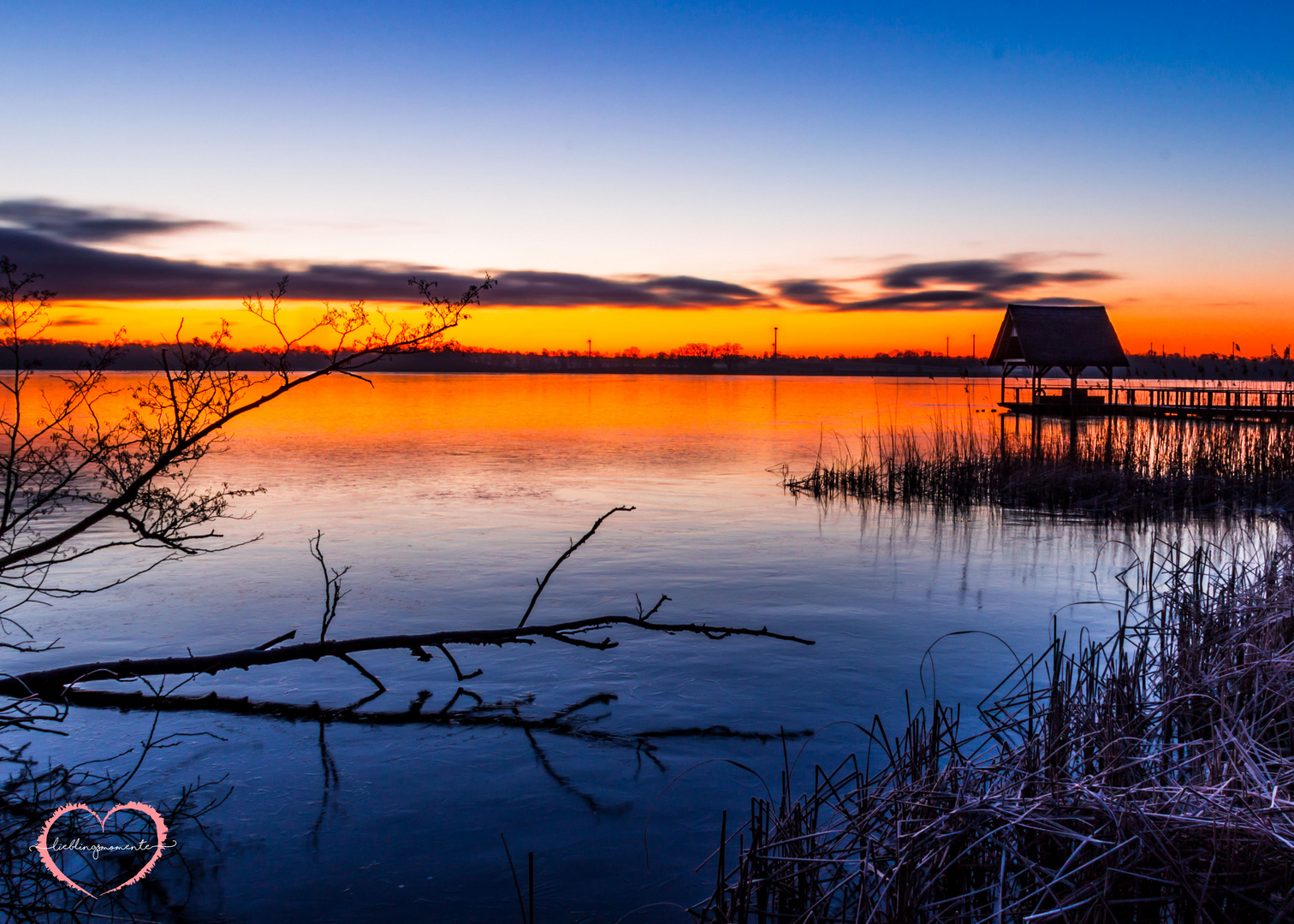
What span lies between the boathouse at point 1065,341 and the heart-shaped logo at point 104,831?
40.8m

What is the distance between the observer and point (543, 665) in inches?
309

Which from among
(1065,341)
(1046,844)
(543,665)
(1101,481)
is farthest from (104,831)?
(1065,341)

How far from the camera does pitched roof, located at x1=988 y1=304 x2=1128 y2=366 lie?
4144 centimetres

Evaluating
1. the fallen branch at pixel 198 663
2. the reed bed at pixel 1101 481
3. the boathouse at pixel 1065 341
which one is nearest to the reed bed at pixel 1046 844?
the fallen branch at pixel 198 663

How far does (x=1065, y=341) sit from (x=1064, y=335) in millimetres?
408

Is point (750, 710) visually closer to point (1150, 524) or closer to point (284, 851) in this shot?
point (284, 851)

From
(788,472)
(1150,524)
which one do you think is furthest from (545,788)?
(788,472)

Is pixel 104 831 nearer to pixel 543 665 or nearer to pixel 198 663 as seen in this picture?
pixel 198 663

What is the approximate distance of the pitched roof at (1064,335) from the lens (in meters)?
41.4

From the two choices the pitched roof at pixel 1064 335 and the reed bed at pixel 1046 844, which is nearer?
the reed bed at pixel 1046 844

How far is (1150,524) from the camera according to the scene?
14969 millimetres

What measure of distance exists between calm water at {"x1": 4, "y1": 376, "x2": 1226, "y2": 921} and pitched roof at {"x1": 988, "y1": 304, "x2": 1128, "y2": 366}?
87.4 ft

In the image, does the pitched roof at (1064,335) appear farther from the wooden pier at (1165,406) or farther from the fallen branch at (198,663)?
the fallen branch at (198,663)

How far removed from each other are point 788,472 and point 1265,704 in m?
17.8
